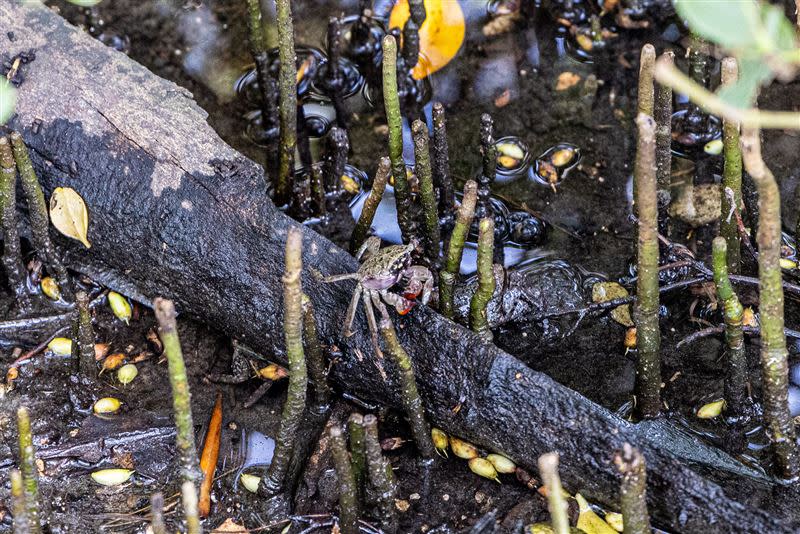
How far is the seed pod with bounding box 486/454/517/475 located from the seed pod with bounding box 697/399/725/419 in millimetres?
891

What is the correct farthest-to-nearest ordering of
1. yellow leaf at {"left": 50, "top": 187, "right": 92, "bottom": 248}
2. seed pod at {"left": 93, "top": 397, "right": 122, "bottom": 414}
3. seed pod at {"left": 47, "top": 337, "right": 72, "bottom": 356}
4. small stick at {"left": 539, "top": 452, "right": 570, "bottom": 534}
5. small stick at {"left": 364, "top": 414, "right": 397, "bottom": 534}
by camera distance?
seed pod at {"left": 47, "top": 337, "right": 72, "bottom": 356} < yellow leaf at {"left": 50, "top": 187, "right": 92, "bottom": 248} < seed pod at {"left": 93, "top": 397, "right": 122, "bottom": 414} < small stick at {"left": 364, "top": 414, "right": 397, "bottom": 534} < small stick at {"left": 539, "top": 452, "right": 570, "bottom": 534}

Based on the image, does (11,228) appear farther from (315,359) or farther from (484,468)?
(484,468)

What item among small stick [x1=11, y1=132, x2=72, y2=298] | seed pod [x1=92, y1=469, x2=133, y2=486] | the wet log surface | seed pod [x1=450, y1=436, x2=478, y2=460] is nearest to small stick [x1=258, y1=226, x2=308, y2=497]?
the wet log surface

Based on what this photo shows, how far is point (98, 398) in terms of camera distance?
4.16 meters

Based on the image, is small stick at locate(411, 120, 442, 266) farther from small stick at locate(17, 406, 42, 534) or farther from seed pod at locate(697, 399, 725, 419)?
small stick at locate(17, 406, 42, 534)

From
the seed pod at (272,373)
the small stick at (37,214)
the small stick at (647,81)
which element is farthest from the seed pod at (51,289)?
the small stick at (647,81)

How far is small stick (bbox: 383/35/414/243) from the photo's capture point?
12.2 ft

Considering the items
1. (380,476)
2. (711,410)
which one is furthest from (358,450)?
(711,410)

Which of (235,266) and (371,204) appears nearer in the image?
(235,266)

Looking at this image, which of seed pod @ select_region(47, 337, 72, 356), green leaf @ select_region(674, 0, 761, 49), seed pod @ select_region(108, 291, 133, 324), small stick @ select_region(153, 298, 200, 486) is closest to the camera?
green leaf @ select_region(674, 0, 761, 49)

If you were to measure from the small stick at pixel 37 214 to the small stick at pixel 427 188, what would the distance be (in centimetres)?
176

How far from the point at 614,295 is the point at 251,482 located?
2065 mm

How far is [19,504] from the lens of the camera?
9.41 feet

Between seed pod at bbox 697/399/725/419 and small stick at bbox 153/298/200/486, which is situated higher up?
small stick at bbox 153/298/200/486
